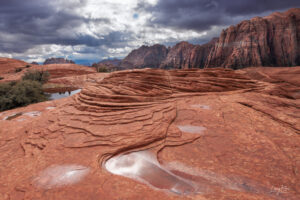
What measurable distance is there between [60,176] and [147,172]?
2140mm

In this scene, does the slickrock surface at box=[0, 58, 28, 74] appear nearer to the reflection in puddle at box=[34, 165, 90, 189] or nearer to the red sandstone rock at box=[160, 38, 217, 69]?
the reflection in puddle at box=[34, 165, 90, 189]

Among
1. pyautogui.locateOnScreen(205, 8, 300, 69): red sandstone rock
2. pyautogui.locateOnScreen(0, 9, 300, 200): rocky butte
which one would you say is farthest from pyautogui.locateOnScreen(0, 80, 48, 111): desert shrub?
pyautogui.locateOnScreen(205, 8, 300, 69): red sandstone rock

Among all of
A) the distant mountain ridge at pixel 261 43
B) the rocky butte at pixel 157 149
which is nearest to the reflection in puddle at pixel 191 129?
the rocky butte at pixel 157 149

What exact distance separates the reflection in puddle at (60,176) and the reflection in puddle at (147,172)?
0.69 metres

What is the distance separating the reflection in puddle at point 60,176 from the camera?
3453 mm

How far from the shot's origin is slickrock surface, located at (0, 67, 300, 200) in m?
3.27

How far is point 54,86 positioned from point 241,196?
37884 millimetres

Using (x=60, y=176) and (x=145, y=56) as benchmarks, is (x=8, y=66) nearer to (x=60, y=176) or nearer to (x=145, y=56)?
(x=60, y=176)

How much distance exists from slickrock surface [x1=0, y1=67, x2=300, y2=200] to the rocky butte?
0.08 feet

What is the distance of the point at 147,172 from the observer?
3.93 metres

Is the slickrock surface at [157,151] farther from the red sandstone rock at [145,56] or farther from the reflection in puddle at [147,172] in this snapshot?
the red sandstone rock at [145,56]

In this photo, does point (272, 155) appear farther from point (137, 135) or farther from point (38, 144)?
point (38, 144)

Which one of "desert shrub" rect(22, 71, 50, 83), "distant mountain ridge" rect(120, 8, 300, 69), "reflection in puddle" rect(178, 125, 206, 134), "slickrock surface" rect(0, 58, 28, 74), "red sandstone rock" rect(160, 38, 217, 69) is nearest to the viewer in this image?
"reflection in puddle" rect(178, 125, 206, 134)

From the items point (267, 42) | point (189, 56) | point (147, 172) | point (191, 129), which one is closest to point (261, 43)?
point (267, 42)
